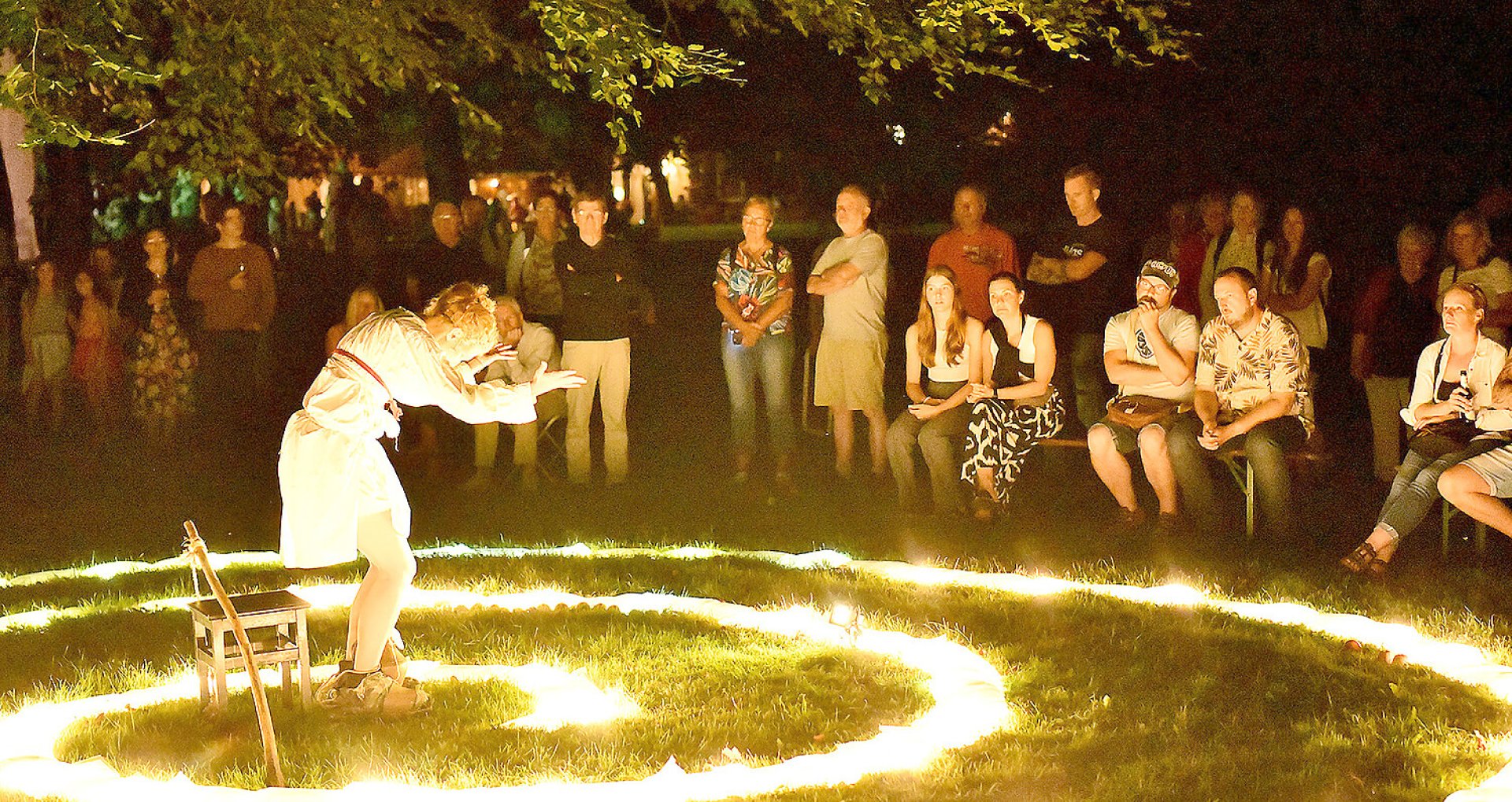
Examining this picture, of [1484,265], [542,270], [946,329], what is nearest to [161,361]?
[542,270]

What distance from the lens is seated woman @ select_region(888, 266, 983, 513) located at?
39.0ft

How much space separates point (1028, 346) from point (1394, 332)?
241 cm

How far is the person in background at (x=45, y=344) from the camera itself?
16.6 metres

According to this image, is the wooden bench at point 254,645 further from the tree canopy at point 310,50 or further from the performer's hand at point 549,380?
the tree canopy at point 310,50

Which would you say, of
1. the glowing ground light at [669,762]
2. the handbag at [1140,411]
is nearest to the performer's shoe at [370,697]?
the glowing ground light at [669,762]

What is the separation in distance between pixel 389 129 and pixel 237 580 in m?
15.5

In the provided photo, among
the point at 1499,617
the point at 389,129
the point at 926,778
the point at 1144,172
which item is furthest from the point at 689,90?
the point at 926,778

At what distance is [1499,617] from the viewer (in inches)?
356

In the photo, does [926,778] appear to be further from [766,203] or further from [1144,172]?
[1144,172]

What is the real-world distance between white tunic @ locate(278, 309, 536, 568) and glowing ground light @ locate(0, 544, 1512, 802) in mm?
1293

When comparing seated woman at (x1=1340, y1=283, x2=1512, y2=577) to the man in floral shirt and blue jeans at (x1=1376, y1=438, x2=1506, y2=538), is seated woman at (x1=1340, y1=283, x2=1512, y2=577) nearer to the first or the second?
blue jeans at (x1=1376, y1=438, x2=1506, y2=538)

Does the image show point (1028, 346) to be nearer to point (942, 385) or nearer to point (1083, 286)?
point (942, 385)

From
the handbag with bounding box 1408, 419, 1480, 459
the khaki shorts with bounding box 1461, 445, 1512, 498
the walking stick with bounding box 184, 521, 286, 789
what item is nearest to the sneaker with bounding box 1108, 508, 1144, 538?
the handbag with bounding box 1408, 419, 1480, 459

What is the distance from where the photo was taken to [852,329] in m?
13.0
